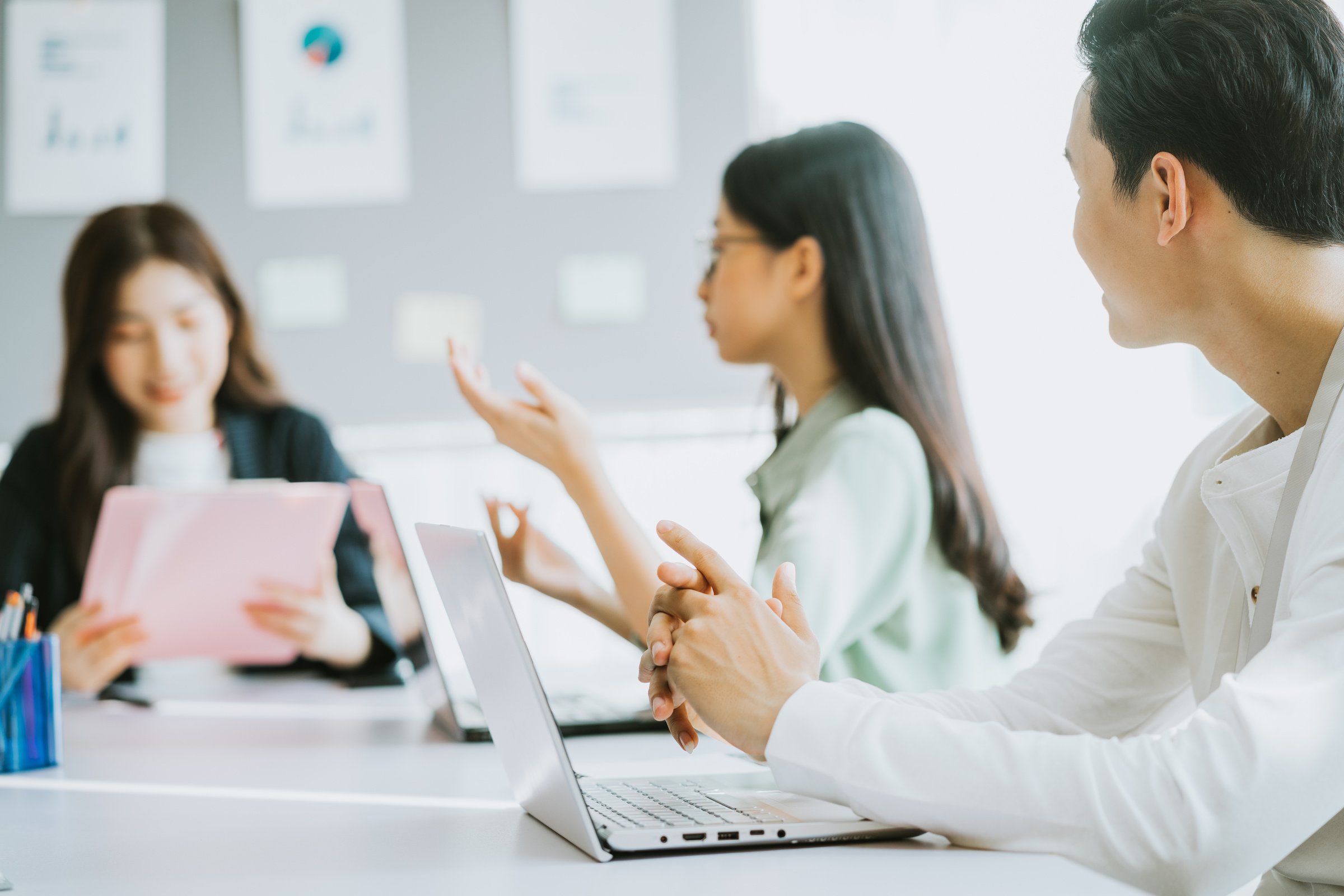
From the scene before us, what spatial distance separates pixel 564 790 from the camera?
2.10 feet

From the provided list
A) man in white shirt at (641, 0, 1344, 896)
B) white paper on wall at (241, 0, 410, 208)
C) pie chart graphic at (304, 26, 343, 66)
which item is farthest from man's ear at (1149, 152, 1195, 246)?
pie chart graphic at (304, 26, 343, 66)

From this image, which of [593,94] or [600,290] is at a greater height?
[593,94]

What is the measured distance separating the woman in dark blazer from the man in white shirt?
44.5 inches

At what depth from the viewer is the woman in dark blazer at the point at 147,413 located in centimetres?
186

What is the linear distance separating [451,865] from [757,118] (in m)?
2.10

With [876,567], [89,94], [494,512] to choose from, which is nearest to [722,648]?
[876,567]

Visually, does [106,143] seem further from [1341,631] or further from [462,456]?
[1341,631]

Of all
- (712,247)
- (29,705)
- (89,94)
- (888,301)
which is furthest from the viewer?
(89,94)

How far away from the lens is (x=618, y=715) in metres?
1.13

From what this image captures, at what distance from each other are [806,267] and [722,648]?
801mm

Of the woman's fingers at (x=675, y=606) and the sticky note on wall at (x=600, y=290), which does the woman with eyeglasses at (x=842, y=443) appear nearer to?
the woman's fingers at (x=675, y=606)

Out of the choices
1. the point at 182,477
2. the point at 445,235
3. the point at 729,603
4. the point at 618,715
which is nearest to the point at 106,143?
the point at 445,235

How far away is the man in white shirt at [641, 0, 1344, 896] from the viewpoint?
60 centimetres

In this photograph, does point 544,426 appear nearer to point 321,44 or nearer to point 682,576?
point 682,576
